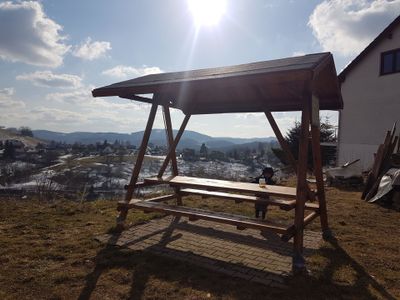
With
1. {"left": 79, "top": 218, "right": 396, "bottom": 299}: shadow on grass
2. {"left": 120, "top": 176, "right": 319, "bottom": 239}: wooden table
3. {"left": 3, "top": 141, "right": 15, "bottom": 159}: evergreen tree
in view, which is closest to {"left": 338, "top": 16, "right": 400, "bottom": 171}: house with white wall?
{"left": 120, "top": 176, "right": 319, "bottom": 239}: wooden table

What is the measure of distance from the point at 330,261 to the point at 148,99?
172 inches

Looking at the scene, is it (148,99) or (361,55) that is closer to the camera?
(148,99)

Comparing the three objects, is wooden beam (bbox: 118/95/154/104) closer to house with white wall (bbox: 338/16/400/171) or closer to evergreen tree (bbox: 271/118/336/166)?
house with white wall (bbox: 338/16/400/171)

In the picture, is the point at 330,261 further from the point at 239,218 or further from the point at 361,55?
the point at 361,55

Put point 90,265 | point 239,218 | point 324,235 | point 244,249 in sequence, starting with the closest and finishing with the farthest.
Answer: point 90,265 → point 239,218 → point 244,249 → point 324,235

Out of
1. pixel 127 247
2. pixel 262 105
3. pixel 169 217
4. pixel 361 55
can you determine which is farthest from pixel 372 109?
pixel 127 247

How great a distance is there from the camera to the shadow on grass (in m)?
3.59

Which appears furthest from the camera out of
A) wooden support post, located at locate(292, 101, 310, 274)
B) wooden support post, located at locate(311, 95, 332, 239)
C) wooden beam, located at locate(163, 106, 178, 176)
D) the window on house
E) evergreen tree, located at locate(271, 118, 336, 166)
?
evergreen tree, located at locate(271, 118, 336, 166)

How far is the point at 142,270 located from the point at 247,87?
12.9 ft

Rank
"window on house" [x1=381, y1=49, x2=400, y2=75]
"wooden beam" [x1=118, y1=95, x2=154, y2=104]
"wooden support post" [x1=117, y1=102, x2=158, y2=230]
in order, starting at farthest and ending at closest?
"window on house" [x1=381, y1=49, x2=400, y2=75]
"wooden beam" [x1=118, y1=95, x2=154, y2=104]
"wooden support post" [x1=117, y1=102, x2=158, y2=230]

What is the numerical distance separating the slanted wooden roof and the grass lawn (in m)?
2.37

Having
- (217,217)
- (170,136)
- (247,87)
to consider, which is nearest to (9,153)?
(170,136)

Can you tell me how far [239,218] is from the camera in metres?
4.74

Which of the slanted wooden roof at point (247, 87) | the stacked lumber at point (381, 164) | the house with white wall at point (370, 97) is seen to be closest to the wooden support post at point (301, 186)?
the slanted wooden roof at point (247, 87)
